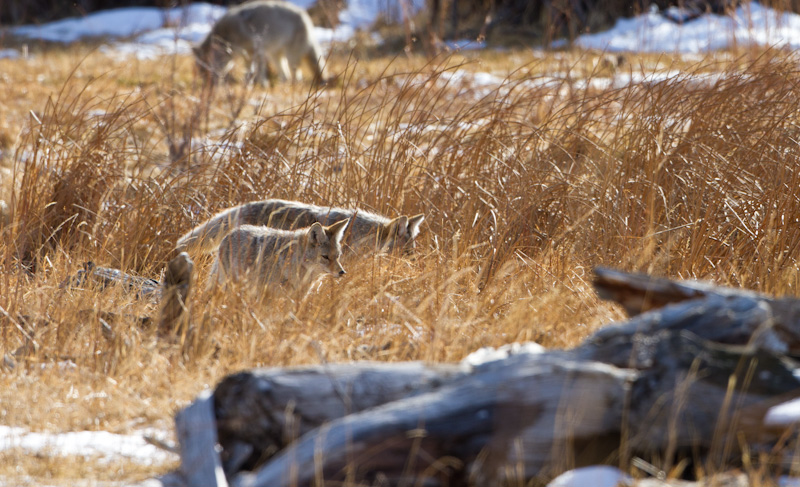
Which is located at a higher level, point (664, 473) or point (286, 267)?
point (664, 473)

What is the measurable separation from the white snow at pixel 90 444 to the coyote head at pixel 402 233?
2.78m

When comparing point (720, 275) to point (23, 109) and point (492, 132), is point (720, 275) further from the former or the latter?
point (23, 109)

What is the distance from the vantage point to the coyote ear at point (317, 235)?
498 cm

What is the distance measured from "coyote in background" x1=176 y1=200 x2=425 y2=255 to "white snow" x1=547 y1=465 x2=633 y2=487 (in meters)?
3.07

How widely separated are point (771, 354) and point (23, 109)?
1065 centimetres

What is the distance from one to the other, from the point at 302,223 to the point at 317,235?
0.77 m

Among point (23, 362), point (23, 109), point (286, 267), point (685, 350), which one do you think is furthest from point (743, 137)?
point (23, 109)

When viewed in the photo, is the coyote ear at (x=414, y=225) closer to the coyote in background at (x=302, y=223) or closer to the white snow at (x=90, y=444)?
the coyote in background at (x=302, y=223)

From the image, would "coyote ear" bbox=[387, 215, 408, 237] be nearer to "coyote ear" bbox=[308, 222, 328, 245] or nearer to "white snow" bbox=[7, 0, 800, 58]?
"coyote ear" bbox=[308, 222, 328, 245]

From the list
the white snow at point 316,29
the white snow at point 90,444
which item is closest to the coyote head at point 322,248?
the white snow at point 90,444

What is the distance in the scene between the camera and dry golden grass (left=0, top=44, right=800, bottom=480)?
3668 millimetres

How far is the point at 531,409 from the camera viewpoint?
8.20 feet

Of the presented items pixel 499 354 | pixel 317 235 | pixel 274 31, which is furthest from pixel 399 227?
pixel 274 31

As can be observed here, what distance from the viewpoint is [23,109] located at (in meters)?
11.0
